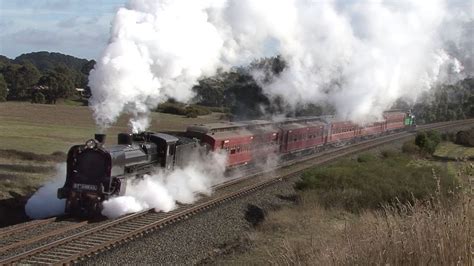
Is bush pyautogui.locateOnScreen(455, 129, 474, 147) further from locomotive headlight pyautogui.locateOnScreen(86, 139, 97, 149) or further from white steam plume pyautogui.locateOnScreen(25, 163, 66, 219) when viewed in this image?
locomotive headlight pyautogui.locateOnScreen(86, 139, 97, 149)

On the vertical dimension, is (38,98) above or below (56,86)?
below

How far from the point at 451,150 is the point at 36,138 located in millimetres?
33018

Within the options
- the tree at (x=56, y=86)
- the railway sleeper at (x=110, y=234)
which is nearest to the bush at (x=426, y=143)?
the railway sleeper at (x=110, y=234)

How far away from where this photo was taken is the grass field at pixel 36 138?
22688 millimetres

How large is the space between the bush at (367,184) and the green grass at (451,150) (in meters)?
19.7

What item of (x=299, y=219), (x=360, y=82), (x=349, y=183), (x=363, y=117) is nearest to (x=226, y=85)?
(x=363, y=117)

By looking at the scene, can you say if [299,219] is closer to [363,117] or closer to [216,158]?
[216,158]

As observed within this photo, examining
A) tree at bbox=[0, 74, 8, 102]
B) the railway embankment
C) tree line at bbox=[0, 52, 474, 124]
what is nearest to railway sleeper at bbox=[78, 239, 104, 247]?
the railway embankment

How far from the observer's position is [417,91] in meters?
47.3

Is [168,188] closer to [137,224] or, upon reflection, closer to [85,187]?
[85,187]

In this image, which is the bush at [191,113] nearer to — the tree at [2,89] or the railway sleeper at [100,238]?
the tree at [2,89]

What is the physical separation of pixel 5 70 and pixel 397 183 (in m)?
90.7

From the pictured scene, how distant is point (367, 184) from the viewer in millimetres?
21125

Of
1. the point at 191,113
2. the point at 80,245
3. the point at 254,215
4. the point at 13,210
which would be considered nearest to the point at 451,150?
the point at 254,215
